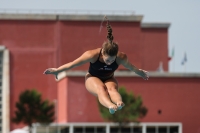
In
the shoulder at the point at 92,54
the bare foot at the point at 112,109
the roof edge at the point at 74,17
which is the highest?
the roof edge at the point at 74,17

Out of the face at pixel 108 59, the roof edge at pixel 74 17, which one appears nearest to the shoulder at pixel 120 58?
the face at pixel 108 59

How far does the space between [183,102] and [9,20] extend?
17.9m

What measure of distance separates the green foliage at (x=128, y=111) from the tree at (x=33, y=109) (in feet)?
22.6

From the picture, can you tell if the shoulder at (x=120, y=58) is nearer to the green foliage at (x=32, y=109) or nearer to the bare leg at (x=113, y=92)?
the bare leg at (x=113, y=92)

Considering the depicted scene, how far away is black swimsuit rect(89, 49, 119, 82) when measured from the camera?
18.9 meters

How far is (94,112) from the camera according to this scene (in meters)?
70.9

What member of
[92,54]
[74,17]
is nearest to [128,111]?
[74,17]

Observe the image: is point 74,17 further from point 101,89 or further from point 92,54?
point 92,54

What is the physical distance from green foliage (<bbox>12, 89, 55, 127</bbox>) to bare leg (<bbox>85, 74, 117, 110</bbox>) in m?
52.2

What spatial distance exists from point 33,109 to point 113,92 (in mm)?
53461

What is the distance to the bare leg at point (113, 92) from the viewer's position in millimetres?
17928

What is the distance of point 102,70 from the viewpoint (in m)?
19.2

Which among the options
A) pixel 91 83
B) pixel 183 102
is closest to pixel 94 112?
pixel 183 102

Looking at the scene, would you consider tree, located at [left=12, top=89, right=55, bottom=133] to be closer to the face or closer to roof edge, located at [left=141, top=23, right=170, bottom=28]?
roof edge, located at [left=141, top=23, right=170, bottom=28]
